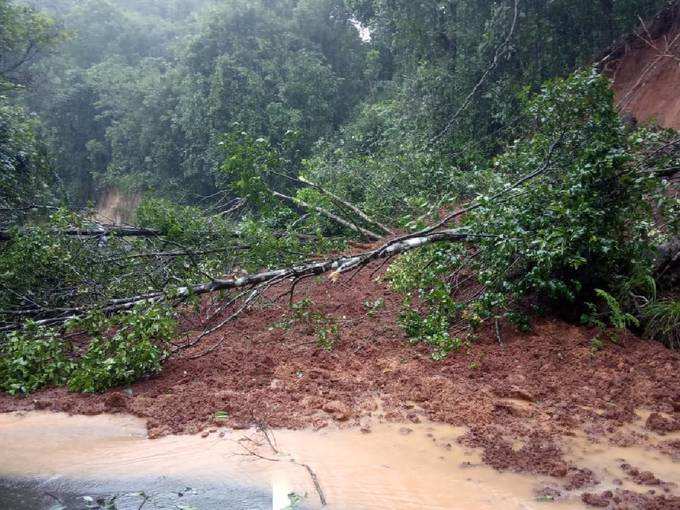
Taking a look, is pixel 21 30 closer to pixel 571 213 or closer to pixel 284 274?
pixel 284 274

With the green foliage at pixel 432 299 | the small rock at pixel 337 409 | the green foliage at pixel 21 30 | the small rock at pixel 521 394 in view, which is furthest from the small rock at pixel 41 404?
the green foliage at pixel 21 30

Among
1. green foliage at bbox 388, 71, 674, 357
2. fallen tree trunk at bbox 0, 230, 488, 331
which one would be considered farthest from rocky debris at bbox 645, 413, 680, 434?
fallen tree trunk at bbox 0, 230, 488, 331

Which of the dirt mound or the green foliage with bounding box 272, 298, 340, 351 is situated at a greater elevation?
the dirt mound

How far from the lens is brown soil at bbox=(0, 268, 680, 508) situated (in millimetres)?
3680

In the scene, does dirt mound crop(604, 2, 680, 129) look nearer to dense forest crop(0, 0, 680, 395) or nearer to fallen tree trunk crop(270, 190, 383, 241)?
dense forest crop(0, 0, 680, 395)

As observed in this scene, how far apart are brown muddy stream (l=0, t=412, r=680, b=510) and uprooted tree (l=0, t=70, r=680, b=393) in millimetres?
974

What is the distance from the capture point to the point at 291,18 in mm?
18766

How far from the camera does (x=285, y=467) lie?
3.32 metres

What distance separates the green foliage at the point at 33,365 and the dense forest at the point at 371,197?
2 centimetres

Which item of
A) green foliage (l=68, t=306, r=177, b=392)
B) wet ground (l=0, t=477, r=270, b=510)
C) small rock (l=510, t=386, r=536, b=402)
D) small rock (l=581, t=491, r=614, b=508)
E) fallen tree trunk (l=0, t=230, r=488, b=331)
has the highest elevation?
fallen tree trunk (l=0, t=230, r=488, b=331)

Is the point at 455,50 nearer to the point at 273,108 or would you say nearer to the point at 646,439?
the point at 273,108

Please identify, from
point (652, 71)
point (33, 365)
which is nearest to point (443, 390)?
point (33, 365)

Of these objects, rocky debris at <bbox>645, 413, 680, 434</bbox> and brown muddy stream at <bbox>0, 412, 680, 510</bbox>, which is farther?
rocky debris at <bbox>645, 413, 680, 434</bbox>

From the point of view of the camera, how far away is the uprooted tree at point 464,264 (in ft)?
16.2
